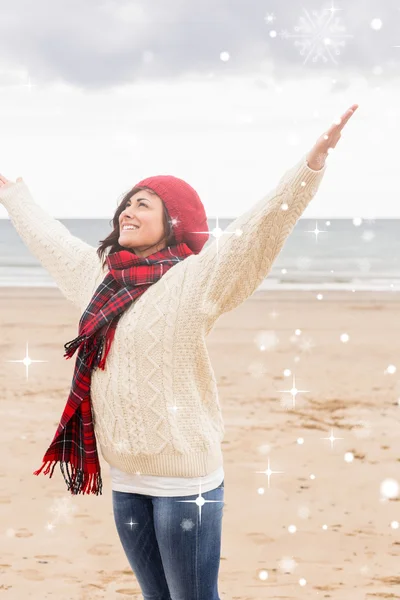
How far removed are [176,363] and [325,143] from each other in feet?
2.46

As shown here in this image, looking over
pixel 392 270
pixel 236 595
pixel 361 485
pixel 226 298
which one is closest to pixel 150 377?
pixel 226 298

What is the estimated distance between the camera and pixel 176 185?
2.30 meters

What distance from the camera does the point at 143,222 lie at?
224 cm

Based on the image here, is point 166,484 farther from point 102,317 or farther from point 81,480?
point 102,317

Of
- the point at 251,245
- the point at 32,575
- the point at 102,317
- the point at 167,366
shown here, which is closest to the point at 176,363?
the point at 167,366

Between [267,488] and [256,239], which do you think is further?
[267,488]

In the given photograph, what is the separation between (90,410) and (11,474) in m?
3.60

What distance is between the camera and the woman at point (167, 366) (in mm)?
2041

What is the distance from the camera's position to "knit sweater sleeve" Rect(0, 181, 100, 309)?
98.0 inches

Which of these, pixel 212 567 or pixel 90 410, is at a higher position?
pixel 90 410

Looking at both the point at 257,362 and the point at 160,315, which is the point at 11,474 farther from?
the point at 257,362

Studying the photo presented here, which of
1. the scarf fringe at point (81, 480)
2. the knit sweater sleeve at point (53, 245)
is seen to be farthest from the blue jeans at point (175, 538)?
the knit sweater sleeve at point (53, 245)

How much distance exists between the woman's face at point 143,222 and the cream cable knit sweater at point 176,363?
0.15 metres

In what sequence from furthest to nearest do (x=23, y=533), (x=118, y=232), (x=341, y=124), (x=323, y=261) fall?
(x=323, y=261) → (x=23, y=533) → (x=118, y=232) → (x=341, y=124)
